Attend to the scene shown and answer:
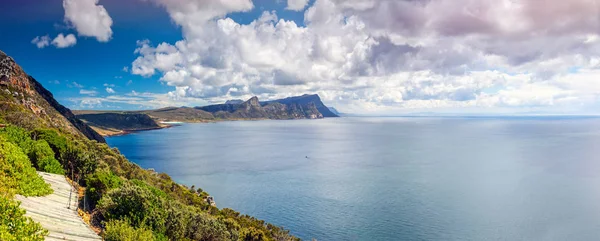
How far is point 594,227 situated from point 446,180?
41.4m

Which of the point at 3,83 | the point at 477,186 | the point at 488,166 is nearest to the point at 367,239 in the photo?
the point at 477,186

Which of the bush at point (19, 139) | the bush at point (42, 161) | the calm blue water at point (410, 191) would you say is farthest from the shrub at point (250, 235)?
the bush at point (19, 139)

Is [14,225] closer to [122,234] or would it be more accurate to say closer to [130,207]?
[122,234]

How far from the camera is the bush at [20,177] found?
21375 millimetres

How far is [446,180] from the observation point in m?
106

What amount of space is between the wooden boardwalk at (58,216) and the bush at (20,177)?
546mm

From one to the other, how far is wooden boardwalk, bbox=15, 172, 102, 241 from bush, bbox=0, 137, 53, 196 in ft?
1.79

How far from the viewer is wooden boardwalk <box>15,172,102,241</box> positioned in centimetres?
1833

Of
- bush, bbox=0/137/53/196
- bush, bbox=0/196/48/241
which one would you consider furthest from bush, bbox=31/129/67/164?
bush, bbox=0/196/48/241

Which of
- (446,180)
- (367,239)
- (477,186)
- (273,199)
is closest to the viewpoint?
(367,239)

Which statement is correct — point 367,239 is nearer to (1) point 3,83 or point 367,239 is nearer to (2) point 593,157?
(1) point 3,83

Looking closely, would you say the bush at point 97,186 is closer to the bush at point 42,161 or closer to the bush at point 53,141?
the bush at point 42,161

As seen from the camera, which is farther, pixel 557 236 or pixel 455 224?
pixel 455 224

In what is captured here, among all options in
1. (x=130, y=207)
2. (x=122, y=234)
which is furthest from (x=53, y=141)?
(x=122, y=234)
